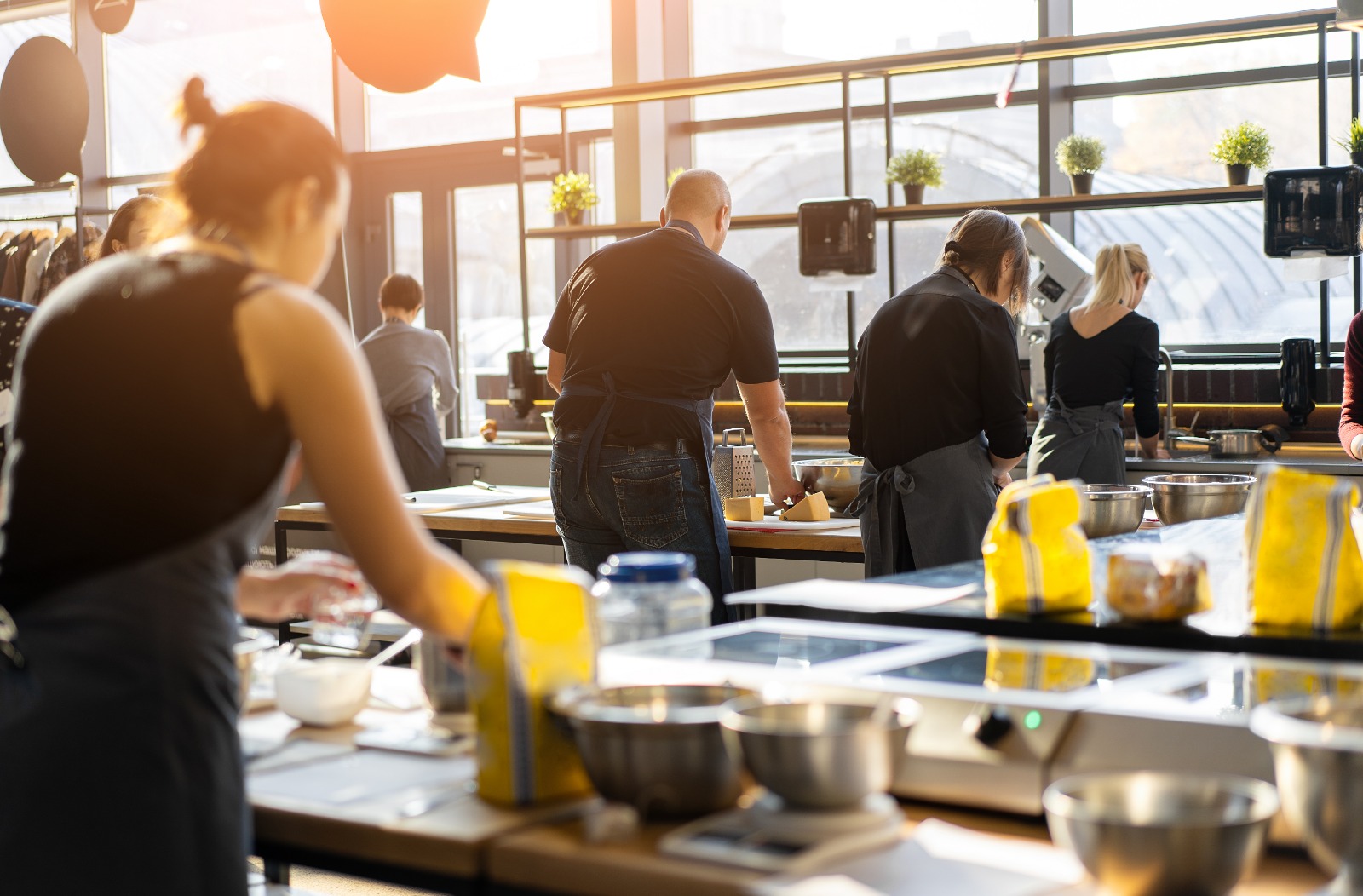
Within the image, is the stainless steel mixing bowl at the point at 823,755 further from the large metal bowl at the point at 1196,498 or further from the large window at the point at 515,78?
the large window at the point at 515,78

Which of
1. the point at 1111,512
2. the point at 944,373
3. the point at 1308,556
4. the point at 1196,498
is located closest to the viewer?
the point at 1308,556

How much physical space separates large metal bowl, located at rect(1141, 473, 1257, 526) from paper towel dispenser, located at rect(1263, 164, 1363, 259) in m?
2.20

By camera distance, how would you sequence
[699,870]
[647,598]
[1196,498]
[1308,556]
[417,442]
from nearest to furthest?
[699,870] → [1308,556] → [647,598] → [1196,498] → [417,442]

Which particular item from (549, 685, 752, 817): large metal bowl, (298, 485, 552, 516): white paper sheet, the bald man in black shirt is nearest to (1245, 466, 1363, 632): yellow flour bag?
(549, 685, 752, 817): large metal bowl

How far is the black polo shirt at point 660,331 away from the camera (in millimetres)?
3555

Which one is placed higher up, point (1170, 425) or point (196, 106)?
point (196, 106)

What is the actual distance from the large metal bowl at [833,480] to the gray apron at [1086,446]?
1.05 metres

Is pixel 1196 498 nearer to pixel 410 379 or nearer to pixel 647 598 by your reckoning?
pixel 647 598

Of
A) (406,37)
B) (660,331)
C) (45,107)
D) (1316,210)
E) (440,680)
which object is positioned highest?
(45,107)

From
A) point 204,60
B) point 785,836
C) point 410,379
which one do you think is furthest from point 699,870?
point 204,60

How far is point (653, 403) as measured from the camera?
3.55 meters

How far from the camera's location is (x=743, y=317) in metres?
3.63

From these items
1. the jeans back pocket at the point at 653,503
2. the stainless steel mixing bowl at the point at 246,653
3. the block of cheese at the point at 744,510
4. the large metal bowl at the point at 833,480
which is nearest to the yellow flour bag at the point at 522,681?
the stainless steel mixing bowl at the point at 246,653

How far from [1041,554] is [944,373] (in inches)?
72.9
